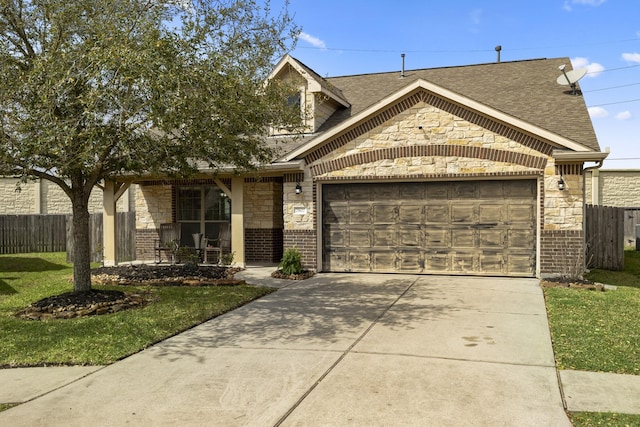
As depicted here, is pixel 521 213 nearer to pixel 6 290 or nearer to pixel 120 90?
pixel 120 90

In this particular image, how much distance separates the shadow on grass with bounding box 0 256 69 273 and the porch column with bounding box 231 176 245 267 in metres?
5.74

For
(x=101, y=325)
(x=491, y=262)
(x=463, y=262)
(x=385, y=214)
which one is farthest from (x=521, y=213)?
(x=101, y=325)

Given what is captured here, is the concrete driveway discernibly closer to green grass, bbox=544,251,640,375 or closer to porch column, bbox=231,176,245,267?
green grass, bbox=544,251,640,375

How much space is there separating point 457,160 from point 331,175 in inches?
125

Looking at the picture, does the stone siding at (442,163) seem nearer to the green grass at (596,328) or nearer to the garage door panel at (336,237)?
the garage door panel at (336,237)

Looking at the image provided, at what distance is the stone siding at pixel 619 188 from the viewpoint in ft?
80.5

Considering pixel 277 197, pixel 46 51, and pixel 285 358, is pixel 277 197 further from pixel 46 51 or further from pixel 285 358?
pixel 285 358

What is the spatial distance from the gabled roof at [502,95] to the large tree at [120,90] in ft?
14.2

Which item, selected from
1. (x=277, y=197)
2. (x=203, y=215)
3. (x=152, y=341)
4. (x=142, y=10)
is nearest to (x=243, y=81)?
(x=142, y=10)

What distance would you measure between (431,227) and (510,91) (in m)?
5.47

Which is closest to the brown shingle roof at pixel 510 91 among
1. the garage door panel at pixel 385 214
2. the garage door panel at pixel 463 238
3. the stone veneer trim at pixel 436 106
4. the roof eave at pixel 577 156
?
the roof eave at pixel 577 156

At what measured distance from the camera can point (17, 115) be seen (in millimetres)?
7621

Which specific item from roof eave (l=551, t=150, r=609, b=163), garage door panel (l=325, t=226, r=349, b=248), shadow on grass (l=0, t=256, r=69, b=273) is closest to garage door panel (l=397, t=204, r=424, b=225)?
garage door panel (l=325, t=226, r=349, b=248)

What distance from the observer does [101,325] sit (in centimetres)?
792
